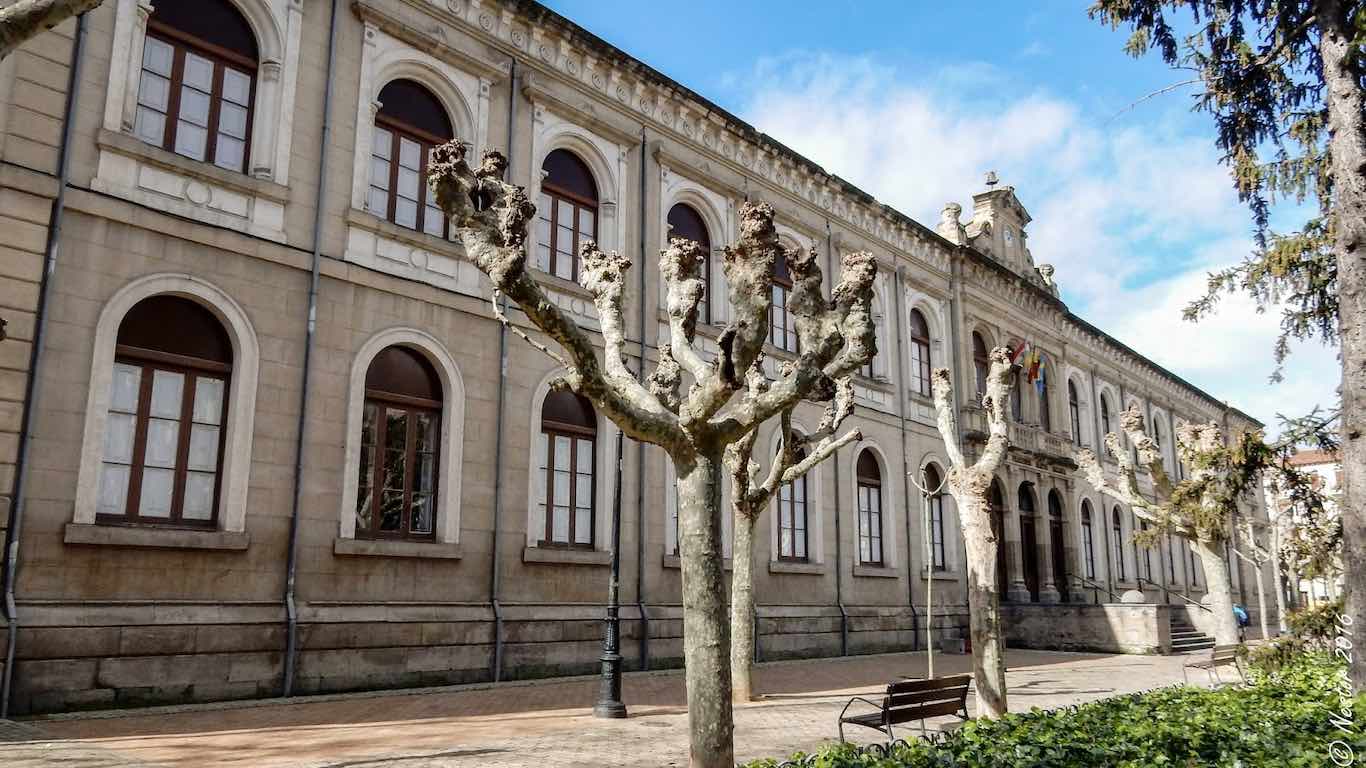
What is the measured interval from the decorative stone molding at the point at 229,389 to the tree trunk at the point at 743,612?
612 centimetres

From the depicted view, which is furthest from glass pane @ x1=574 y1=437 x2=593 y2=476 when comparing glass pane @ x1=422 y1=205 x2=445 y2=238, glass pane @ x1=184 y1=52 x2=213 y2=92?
glass pane @ x1=184 y1=52 x2=213 y2=92

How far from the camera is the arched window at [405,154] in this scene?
1429 cm

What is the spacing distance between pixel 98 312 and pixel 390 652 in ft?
17.4

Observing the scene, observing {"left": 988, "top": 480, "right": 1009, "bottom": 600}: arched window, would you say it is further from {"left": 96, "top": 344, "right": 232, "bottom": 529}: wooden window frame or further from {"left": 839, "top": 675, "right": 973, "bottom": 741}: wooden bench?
{"left": 96, "top": 344, "right": 232, "bottom": 529}: wooden window frame

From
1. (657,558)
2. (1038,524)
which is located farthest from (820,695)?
(1038,524)

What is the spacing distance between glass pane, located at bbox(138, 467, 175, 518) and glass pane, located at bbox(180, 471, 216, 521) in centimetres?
17

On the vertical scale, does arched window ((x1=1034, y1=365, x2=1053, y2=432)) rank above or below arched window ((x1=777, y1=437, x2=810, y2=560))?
above

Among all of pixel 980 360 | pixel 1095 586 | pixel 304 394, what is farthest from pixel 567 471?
pixel 1095 586

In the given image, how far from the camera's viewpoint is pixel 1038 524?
29.0 m

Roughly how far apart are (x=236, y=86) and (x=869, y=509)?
15.7 meters

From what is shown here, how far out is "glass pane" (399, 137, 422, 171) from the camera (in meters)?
14.6

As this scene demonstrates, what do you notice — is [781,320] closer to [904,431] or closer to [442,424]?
[904,431]

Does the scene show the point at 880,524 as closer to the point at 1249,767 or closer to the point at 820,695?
the point at 820,695

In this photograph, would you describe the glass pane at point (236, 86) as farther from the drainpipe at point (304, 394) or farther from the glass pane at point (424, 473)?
the glass pane at point (424, 473)
